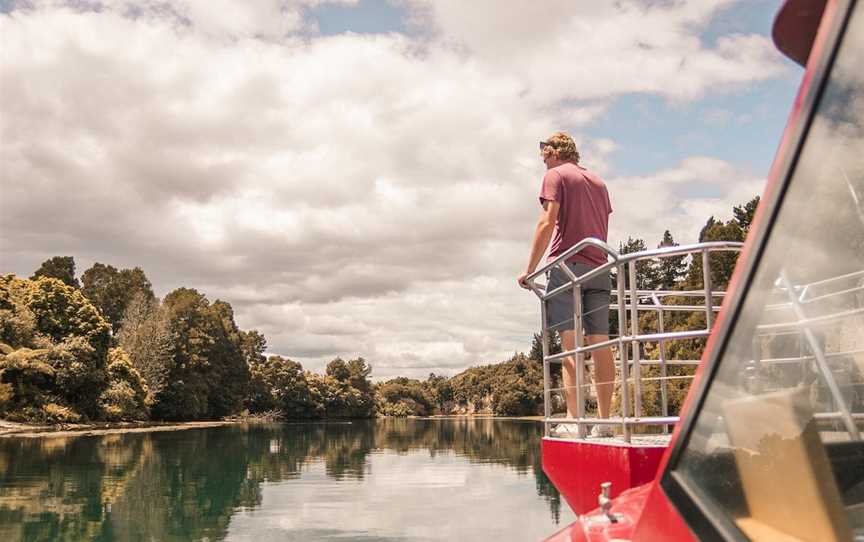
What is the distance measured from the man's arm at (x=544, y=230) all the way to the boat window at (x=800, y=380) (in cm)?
320

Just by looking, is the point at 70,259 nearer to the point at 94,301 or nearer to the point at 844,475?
the point at 94,301

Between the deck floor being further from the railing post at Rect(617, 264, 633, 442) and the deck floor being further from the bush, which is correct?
the bush

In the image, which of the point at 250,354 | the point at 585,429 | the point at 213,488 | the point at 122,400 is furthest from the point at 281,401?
the point at 585,429

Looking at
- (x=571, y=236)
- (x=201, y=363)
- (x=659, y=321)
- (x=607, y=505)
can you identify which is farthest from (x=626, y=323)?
(x=201, y=363)

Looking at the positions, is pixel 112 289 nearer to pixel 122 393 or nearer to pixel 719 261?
pixel 122 393

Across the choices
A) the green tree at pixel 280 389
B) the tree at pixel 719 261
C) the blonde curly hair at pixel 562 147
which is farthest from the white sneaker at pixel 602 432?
the green tree at pixel 280 389

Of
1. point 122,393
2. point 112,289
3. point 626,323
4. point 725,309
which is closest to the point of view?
point 725,309

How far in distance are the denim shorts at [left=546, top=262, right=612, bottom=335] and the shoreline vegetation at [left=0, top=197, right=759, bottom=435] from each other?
10.0 feet

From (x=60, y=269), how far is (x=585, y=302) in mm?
84434

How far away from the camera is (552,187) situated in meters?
4.90

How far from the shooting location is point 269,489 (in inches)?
739

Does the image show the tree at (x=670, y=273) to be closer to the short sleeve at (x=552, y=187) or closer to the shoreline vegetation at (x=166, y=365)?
the shoreline vegetation at (x=166, y=365)

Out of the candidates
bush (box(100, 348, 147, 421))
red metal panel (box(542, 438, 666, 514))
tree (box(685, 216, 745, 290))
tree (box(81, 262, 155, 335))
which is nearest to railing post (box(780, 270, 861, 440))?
red metal panel (box(542, 438, 666, 514))

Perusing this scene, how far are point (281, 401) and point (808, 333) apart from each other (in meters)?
97.4
